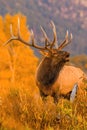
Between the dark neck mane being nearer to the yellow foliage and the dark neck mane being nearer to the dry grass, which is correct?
the yellow foliage

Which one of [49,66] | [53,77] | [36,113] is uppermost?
[49,66]

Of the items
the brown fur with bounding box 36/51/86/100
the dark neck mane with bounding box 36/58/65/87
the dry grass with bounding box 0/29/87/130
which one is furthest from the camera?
the dark neck mane with bounding box 36/58/65/87

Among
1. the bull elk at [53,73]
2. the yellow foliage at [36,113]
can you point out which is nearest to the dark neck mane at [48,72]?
the bull elk at [53,73]

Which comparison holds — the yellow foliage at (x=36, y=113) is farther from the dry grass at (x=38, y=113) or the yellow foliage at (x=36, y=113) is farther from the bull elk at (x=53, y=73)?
the bull elk at (x=53, y=73)

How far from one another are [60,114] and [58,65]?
3419mm

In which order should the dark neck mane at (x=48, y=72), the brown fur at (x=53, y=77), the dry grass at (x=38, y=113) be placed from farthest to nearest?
1. the dark neck mane at (x=48, y=72)
2. the brown fur at (x=53, y=77)
3. the dry grass at (x=38, y=113)

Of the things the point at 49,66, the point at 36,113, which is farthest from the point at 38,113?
the point at 49,66

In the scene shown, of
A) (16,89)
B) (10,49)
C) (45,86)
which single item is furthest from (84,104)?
(10,49)

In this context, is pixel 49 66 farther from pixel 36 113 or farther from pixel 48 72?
pixel 36 113

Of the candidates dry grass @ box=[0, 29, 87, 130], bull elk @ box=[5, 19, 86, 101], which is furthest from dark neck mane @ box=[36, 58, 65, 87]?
dry grass @ box=[0, 29, 87, 130]

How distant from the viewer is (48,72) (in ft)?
29.8

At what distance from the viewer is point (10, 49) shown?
39.3 metres

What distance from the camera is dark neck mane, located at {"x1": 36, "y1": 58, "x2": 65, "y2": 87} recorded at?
29.5 feet

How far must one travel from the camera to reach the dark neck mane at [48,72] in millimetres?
9000
